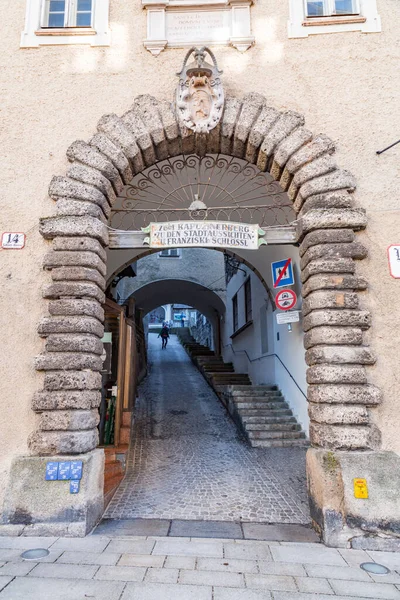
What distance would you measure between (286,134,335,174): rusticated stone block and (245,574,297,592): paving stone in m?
3.98

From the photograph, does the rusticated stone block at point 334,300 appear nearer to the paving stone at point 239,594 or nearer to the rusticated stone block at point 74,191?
the paving stone at point 239,594

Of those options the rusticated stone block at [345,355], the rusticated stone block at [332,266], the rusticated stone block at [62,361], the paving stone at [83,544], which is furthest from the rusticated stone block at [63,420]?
the rusticated stone block at [332,266]

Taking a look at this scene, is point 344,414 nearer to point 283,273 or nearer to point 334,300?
point 334,300

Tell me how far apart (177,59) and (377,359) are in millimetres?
4390

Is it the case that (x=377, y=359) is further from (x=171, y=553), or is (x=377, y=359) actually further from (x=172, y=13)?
(x=172, y=13)

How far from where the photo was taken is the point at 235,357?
13.7 meters

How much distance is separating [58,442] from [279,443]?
14.2 feet

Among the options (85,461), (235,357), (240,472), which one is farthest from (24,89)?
(235,357)

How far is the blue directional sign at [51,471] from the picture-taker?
3.65 m

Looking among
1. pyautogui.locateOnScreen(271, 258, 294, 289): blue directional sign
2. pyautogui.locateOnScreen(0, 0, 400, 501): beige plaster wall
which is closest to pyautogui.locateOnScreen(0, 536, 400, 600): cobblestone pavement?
pyautogui.locateOnScreen(0, 0, 400, 501): beige plaster wall

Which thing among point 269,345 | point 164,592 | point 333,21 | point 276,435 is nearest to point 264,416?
point 276,435

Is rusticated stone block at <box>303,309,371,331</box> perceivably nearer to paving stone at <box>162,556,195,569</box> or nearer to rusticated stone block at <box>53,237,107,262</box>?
paving stone at <box>162,556,195,569</box>

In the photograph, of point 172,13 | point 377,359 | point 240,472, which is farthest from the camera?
point 240,472

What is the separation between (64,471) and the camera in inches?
144
